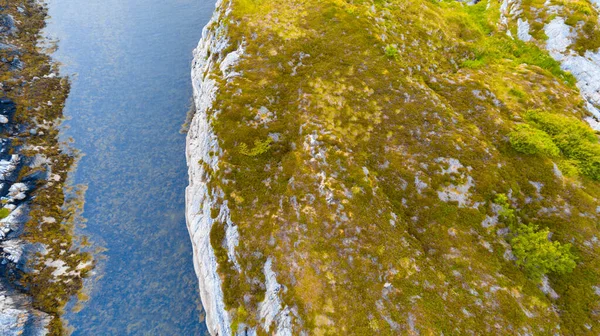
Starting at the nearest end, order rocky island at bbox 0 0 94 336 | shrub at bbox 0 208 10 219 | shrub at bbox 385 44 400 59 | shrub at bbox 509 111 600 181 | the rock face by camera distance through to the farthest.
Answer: the rock face → shrub at bbox 509 111 600 181 → rocky island at bbox 0 0 94 336 → shrub at bbox 385 44 400 59 → shrub at bbox 0 208 10 219

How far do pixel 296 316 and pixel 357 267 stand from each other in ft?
15.9

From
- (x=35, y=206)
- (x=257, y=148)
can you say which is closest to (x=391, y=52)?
(x=257, y=148)

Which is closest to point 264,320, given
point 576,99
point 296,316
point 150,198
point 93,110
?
point 296,316

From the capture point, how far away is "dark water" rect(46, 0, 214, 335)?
2523 centimetres

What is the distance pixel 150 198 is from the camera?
32094mm

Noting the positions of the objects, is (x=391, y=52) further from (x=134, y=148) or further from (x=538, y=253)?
(x=134, y=148)

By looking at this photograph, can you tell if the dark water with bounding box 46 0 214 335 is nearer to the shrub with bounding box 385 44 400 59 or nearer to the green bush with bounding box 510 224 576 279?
the green bush with bounding box 510 224 576 279

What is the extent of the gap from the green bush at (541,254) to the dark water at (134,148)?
81.4ft

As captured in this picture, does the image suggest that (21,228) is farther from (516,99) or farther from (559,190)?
(516,99)

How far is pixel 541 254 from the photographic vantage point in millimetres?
17406

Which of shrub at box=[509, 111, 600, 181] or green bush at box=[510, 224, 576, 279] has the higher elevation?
shrub at box=[509, 111, 600, 181]

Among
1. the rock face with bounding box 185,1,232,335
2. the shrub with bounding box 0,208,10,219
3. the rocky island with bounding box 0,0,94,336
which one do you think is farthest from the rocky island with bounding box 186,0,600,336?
the shrub with bounding box 0,208,10,219

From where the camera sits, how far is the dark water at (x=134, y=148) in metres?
25.2

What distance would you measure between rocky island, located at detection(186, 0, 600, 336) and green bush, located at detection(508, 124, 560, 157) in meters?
0.14
